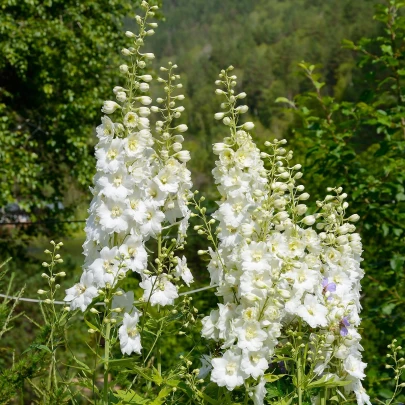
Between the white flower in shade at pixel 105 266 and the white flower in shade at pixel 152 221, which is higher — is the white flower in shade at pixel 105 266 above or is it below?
below

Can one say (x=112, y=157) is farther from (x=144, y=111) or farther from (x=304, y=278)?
(x=304, y=278)

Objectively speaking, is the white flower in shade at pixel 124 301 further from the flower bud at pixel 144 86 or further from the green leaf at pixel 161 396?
the flower bud at pixel 144 86

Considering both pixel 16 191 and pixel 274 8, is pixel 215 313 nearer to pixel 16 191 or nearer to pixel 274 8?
pixel 16 191

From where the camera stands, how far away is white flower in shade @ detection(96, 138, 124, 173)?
5.70ft

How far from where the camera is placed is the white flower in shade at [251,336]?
1524mm

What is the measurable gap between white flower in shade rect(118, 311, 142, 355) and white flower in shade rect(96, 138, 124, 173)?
16.3 inches

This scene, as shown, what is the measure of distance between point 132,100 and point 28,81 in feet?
24.1

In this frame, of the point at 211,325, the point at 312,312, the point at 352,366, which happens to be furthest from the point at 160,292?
the point at 352,366

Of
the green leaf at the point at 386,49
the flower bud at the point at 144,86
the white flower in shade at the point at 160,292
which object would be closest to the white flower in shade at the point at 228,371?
the white flower in shade at the point at 160,292

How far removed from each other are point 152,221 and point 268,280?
0.42 meters

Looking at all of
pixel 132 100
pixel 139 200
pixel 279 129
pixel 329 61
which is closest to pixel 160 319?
pixel 139 200

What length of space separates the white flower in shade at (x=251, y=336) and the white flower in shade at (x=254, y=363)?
0.02 metres

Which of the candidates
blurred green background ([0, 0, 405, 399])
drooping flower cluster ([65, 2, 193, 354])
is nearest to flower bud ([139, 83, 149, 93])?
drooping flower cluster ([65, 2, 193, 354])

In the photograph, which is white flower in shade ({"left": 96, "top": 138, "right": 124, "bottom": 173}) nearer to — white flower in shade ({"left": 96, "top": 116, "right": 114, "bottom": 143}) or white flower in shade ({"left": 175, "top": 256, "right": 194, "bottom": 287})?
white flower in shade ({"left": 96, "top": 116, "right": 114, "bottom": 143})
